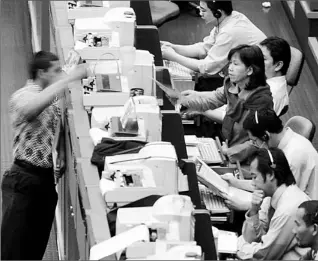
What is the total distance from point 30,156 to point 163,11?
12.5 ft

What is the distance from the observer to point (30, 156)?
638cm

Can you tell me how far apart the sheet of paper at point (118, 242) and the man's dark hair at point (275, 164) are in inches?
43.7

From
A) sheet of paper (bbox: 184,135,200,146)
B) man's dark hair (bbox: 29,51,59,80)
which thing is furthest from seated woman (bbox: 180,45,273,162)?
man's dark hair (bbox: 29,51,59,80)

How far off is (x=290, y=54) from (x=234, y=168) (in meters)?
1.06

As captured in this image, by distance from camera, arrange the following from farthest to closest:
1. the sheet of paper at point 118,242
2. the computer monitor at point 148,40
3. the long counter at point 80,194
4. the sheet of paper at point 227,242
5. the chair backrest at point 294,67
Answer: the chair backrest at point 294,67
the computer monitor at point 148,40
the sheet of paper at point 227,242
the long counter at point 80,194
the sheet of paper at point 118,242

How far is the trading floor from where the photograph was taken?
29.7ft

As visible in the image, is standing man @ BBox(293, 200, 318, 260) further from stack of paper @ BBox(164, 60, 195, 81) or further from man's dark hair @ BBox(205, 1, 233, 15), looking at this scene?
man's dark hair @ BBox(205, 1, 233, 15)

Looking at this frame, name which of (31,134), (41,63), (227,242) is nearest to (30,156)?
(31,134)

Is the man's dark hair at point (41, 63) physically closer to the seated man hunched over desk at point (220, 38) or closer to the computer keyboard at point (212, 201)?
the computer keyboard at point (212, 201)

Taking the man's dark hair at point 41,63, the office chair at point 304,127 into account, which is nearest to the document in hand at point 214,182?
the office chair at point 304,127

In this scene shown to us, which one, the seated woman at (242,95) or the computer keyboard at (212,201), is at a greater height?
the seated woman at (242,95)

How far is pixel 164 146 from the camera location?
566 cm

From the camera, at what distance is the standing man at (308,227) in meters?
5.64

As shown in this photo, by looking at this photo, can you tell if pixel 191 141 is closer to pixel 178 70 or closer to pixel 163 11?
pixel 178 70
